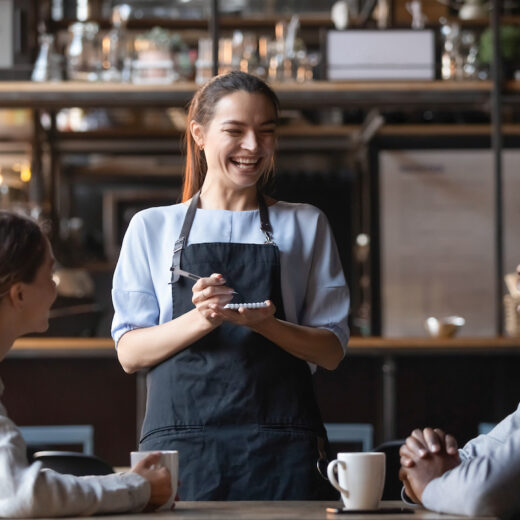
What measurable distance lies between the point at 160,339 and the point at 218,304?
0.17 m

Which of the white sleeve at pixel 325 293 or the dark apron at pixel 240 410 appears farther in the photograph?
the white sleeve at pixel 325 293

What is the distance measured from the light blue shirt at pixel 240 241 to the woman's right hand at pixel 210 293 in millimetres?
215

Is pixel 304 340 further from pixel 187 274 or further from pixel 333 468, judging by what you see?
pixel 333 468

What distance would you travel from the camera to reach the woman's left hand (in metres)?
1.78

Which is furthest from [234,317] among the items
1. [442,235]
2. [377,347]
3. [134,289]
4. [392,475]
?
[442,235]

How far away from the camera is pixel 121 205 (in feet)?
25.2

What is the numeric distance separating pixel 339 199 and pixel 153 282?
5431 mm

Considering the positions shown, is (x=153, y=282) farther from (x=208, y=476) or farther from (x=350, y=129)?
(x=350, y=129)

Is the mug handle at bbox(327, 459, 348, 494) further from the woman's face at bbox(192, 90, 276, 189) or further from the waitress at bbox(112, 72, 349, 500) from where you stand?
the woman's face at bbox(192, 90, 276, 189)

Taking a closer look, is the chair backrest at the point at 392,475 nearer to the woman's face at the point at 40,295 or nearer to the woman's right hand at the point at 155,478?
the woman's right hand at the point at 155,478

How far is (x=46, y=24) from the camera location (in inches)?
236

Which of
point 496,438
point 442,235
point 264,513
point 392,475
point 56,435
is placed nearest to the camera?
point 264,513

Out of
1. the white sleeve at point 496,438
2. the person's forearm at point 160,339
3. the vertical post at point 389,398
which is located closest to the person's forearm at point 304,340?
the person's forearm at point 160,339

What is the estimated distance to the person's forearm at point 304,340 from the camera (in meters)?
1.85
